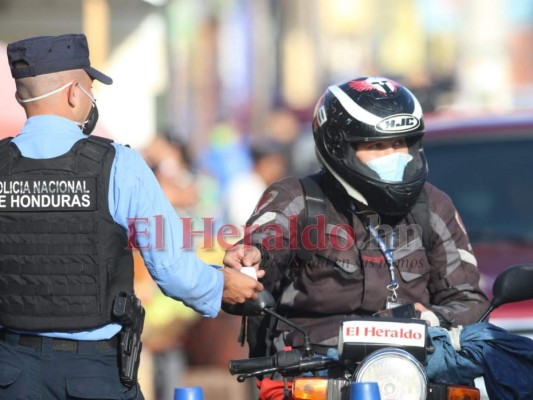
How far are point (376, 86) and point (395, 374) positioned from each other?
151 centimetres

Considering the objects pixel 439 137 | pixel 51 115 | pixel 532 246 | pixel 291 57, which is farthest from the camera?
pixel 291 57

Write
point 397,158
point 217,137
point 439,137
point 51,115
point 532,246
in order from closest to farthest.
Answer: point 51,115, point 397,158, point 532,246, point 439,137, point 217,137

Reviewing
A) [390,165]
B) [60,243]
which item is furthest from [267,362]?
[390,165]

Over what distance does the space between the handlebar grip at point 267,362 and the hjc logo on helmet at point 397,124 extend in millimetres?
1064

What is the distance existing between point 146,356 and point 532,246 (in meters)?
3.56

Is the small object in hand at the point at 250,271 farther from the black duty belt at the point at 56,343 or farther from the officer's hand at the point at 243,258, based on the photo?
the black duty belt at the point at 56,343

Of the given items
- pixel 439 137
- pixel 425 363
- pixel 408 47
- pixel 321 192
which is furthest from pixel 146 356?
pixel 408 47

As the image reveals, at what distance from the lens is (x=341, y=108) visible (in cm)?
520

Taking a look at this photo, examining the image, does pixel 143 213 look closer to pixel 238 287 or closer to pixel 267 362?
pixel 238 287

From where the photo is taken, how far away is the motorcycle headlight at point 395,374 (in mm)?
4121

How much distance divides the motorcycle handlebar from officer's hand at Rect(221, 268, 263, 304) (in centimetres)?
32

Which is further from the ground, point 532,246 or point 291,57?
point 291,57

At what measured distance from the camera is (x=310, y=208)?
5203mm

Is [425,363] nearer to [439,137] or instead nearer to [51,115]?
[51,115]
